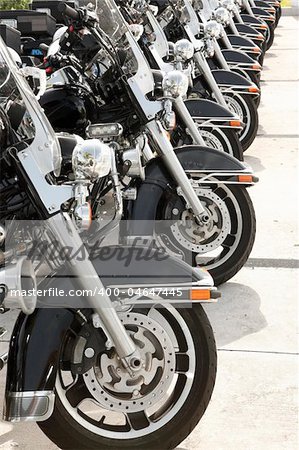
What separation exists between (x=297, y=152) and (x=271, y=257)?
117 inches

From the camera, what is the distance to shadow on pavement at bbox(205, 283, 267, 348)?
424cm

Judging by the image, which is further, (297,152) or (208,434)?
(297,152)

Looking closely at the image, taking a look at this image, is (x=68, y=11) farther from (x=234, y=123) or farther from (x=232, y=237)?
(x=234, y=123)

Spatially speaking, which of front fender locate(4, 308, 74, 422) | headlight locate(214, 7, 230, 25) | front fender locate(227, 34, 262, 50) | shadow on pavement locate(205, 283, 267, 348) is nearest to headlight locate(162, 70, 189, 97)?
shadow on pavement locate(205, 283, 267, 348)

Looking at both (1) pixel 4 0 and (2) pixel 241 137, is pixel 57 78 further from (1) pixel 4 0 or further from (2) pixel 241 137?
(1) pixel 4 0

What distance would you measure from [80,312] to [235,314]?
1820 millimetres

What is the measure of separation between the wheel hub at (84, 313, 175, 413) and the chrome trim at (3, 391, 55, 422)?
0.75 feet

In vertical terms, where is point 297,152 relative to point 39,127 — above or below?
below

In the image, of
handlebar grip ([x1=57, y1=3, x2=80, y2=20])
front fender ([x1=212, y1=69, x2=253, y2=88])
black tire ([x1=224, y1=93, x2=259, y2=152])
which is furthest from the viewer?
black tire ([x1=224, y1=93, x2=259, y2=152])

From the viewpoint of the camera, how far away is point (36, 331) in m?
2.75

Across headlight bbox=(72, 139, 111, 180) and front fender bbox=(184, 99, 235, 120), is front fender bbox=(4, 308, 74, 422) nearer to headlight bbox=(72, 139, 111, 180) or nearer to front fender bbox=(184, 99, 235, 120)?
headlight bbox=(72, 139, 111, 180)

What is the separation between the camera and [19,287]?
2.59 metres

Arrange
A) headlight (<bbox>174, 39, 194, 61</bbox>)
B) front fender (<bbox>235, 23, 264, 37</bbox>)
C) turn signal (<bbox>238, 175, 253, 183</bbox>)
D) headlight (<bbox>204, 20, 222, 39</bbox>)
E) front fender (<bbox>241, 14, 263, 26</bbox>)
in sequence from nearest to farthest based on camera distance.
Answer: turn signal (<bbox>238, 175, 253, 183</bbox>) < headlight (<bbox>174, 39, 194, 61</bbox>) < headlight (<bbox>204, 20, 222, 39</bbox>) < front fender (<bbox>235, 23, 264, 37</bbox>) < front fender (<bbox>241, 14, 263, 26</bbox>)

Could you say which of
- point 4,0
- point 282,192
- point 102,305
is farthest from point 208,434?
point 4,0
